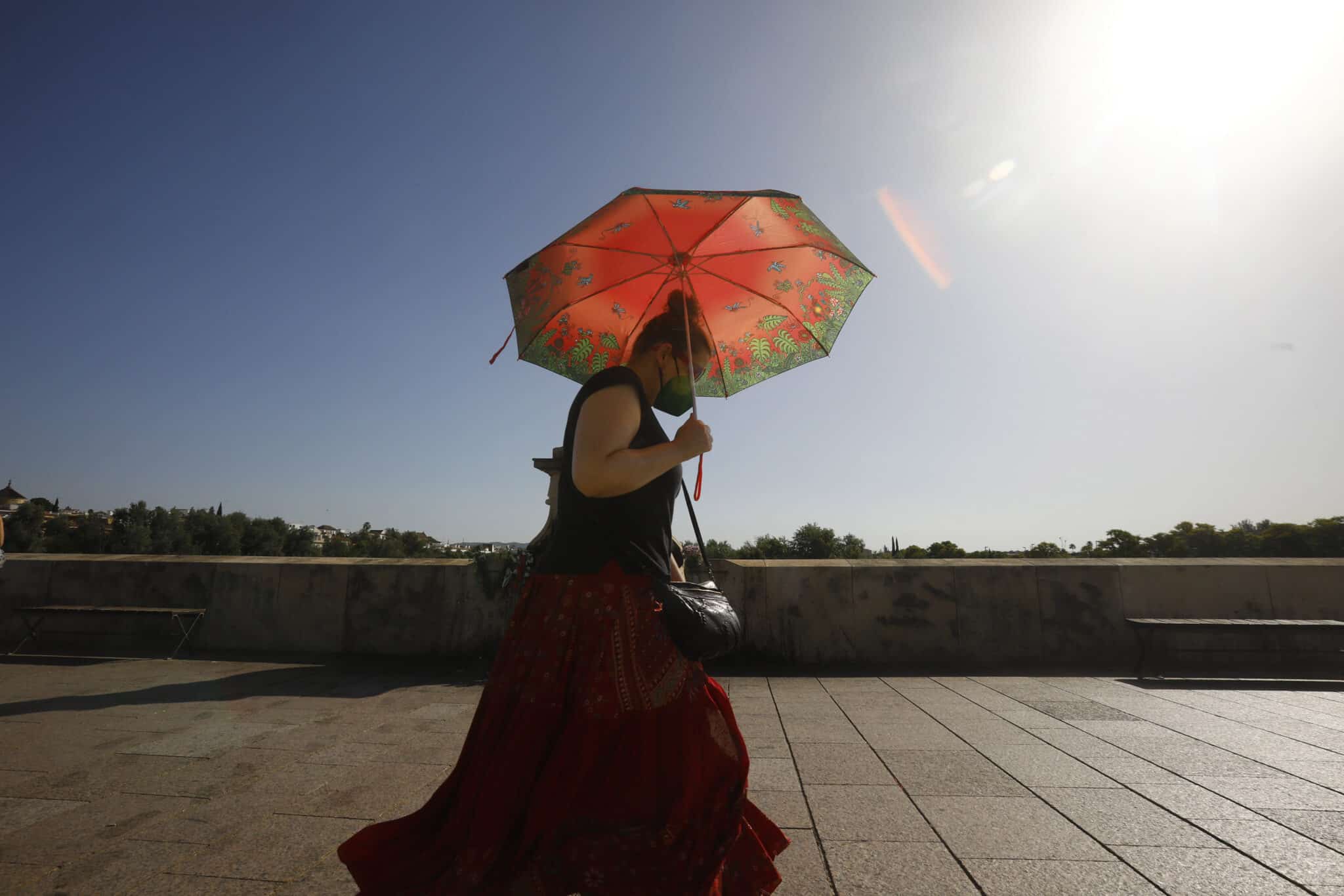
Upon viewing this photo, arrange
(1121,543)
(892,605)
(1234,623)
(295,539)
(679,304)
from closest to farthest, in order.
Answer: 1. (679,304)
2. (1234,623)
3. (892,605)
4. (1121,543)
5. (295,539)

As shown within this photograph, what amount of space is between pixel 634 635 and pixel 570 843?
0.47 m

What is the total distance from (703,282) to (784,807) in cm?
227

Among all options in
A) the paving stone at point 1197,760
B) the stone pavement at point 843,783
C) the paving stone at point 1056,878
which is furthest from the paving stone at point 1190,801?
the paving stone at point 1056,878

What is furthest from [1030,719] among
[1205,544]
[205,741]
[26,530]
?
[26,530]

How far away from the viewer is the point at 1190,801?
2.70 meters

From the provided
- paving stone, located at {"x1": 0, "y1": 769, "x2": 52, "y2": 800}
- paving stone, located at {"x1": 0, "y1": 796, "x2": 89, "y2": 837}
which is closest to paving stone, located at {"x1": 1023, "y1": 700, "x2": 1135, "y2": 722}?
paving stone, located at {"x1": 0, "y1": 796, "x2": 89, "y2": 837}

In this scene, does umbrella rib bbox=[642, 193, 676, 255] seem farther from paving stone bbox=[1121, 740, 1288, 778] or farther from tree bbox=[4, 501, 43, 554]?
tree bbox=[4, 501, 43, 554]

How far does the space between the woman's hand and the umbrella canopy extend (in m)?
0.50

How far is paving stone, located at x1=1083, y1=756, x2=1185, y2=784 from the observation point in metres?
2.97

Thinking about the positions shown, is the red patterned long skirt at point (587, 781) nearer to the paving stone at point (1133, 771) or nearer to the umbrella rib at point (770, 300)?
the umbrella rib at point (770, 300)

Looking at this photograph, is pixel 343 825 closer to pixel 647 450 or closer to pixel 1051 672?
pixel 647 450

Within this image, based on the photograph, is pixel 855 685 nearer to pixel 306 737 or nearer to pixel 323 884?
pixel 306 737

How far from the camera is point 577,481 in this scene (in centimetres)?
155

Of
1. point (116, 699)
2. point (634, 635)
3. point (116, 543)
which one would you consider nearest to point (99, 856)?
point (634, 635)
